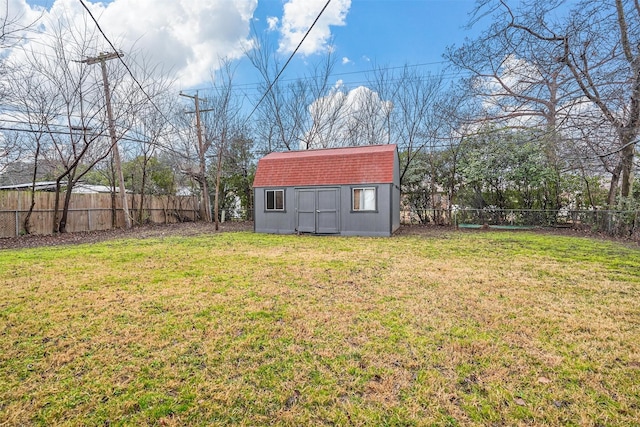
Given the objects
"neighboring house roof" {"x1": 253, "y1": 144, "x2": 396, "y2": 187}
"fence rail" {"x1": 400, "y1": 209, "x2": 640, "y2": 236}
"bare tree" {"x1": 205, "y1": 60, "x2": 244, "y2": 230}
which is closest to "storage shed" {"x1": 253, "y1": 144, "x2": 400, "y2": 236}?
"neighboring house roof" {"x1": 253, "y1": 144, "x2": 396, "y2": 187}

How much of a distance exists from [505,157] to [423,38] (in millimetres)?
6142

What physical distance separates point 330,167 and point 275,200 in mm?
2500

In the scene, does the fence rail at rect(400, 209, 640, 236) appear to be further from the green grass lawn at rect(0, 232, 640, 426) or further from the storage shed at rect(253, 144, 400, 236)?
the green grass lawn at rect(0, 232, 640, 426)

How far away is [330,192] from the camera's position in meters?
11.3

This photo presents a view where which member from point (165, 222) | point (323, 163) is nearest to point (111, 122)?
point (165, 222)

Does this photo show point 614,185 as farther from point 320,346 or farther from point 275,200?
point 320,346

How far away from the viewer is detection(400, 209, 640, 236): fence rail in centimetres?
1005

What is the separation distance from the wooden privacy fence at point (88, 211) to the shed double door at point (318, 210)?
823 cm

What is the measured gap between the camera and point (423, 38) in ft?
36.7

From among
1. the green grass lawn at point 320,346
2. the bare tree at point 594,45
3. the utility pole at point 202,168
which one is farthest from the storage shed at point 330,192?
the green grass lawn at point 320,346

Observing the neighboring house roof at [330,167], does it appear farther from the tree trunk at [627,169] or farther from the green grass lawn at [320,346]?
the tree trunk at [627,169]

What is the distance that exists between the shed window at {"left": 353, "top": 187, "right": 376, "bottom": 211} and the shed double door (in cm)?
64

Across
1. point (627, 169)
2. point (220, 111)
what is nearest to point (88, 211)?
point (220, 111)

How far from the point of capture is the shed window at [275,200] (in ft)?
39.3
